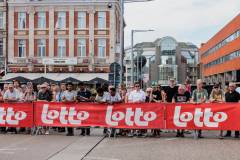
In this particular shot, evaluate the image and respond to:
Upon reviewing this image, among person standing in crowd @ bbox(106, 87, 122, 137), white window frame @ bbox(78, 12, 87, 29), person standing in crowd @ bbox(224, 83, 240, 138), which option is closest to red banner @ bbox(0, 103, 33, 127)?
person standing in crowd @ bbox(106, 87, 122, 137)

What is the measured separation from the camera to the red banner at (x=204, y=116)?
1477 centimetres

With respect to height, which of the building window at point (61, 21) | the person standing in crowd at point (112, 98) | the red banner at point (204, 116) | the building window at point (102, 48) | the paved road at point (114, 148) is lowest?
the paved road at point (114, 148)

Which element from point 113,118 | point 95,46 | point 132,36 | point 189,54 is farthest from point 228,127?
point 189,54

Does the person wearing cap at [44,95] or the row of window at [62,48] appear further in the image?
the row of window at [62,48]

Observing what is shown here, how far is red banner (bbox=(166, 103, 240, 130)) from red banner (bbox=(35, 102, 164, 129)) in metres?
0.39

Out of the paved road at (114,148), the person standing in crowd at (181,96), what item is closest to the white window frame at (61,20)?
the person standing in crowd at (181,96)

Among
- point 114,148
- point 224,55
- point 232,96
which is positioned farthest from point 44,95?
point 224,55

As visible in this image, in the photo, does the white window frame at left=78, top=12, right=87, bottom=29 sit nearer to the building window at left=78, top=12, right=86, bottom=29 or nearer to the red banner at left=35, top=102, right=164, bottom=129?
the building window at left=78, top=12, right=86, bottom=29

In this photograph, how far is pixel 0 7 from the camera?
60.4 meters

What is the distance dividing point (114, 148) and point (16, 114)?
5.43 meters

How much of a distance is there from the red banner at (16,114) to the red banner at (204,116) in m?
4.74

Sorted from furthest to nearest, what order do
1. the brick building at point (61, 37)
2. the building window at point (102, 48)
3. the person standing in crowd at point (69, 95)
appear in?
1. the building window at point (102, 48)
2. the brick building at point (61, 37)
3. the person standing in crowd at point (69, 95)

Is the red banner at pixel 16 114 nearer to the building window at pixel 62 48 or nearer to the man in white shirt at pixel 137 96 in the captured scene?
the man in white shirt at pixel 137 96

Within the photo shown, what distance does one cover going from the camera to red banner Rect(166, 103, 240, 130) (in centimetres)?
1477
